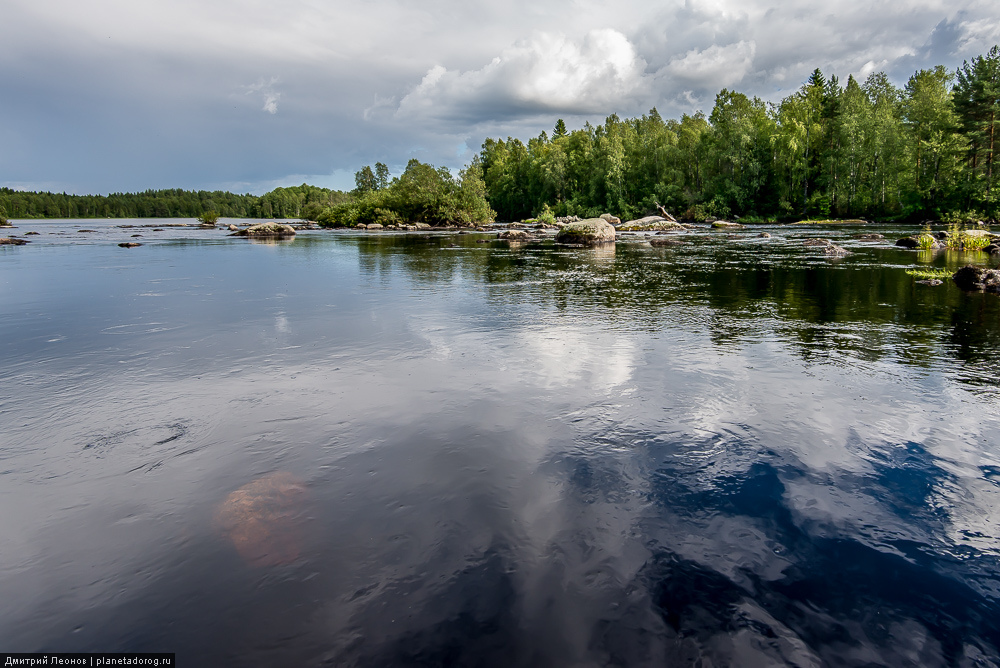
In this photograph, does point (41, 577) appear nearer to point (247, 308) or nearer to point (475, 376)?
point (475, 376)

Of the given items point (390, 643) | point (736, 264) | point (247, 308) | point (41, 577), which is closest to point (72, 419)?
point (41, 577)

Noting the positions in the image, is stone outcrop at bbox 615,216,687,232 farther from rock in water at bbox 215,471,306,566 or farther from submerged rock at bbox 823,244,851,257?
rock in water at bbox 215,471,306,566

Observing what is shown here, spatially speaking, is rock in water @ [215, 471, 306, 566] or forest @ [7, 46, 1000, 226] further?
forest @ [7, 46, 1000, 226]

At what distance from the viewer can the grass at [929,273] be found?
56.4ft

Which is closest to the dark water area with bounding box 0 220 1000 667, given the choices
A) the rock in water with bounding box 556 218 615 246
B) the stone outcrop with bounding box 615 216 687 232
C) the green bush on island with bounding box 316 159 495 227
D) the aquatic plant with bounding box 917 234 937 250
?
the aquatic plant with bounding box 917 234 937 250

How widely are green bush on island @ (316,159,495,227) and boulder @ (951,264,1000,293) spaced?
6661 centimetres

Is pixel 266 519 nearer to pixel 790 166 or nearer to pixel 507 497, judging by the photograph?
pixel 507 497

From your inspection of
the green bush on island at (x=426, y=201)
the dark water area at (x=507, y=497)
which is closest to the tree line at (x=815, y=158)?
the green bush on island at (x=426, y=201)

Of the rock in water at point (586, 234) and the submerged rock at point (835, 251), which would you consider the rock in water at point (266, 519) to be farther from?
the rock in water at point (586, 234)

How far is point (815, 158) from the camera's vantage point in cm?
7562

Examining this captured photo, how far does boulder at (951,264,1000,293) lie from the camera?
1463 centimetres

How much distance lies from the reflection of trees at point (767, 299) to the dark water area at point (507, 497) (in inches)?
9.3

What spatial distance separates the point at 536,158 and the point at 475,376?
4525 inches

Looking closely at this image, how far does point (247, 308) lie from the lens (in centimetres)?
1411
